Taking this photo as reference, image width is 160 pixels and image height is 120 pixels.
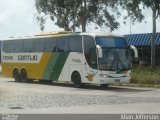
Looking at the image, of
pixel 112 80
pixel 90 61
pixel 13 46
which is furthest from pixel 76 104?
pixel 13 46

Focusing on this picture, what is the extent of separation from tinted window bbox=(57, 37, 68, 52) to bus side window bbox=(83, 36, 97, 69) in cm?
218

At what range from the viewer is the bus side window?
27.5 meters

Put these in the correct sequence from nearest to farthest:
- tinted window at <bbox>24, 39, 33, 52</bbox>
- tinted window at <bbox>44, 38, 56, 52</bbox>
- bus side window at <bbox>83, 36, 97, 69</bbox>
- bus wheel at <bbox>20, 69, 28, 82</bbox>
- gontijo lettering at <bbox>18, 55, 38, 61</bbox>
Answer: bus side window at <bbox>83, 36, 97, 69</bbox> → tinted window at <bbox>44, 38, 56, 52</bbox> → gontijo lettering at <bbox>18, 55, 38, 61</bbox> → tinted window at <bbox>24, 39, 33, 52</bbox> → bus wheel at <bbox>20, 69, 28, 82</bbox>

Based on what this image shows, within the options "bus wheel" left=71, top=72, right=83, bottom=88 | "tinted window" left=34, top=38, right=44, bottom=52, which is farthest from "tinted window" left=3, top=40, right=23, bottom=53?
"bus wheel" left=71, top=72, right=83, bottom=88

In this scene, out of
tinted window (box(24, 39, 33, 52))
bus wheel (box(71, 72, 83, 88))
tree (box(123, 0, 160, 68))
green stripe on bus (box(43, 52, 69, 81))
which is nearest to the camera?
bus wheel (box(71, 72, 83, 88))

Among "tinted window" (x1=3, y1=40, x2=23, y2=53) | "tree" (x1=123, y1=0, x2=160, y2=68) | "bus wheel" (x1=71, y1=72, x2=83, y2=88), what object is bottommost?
"bus wheel" (x1=71, y1=72, x2=83, y2=88)

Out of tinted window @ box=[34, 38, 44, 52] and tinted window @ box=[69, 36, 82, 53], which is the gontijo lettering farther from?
tinted window @ box=[69, 36, 82, 53]

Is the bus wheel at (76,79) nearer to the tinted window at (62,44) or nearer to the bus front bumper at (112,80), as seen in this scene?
the tinted window at (62,44)

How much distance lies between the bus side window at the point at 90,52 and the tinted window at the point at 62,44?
2.18 metres

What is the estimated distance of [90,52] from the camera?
27.8 m

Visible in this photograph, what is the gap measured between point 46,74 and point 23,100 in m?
11.2

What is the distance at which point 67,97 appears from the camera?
73.5 feet

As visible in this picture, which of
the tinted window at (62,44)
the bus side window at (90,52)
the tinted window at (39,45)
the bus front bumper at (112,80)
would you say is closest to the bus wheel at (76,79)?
the bus side window at (90,52)

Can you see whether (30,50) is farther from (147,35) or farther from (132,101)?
(147,35)
